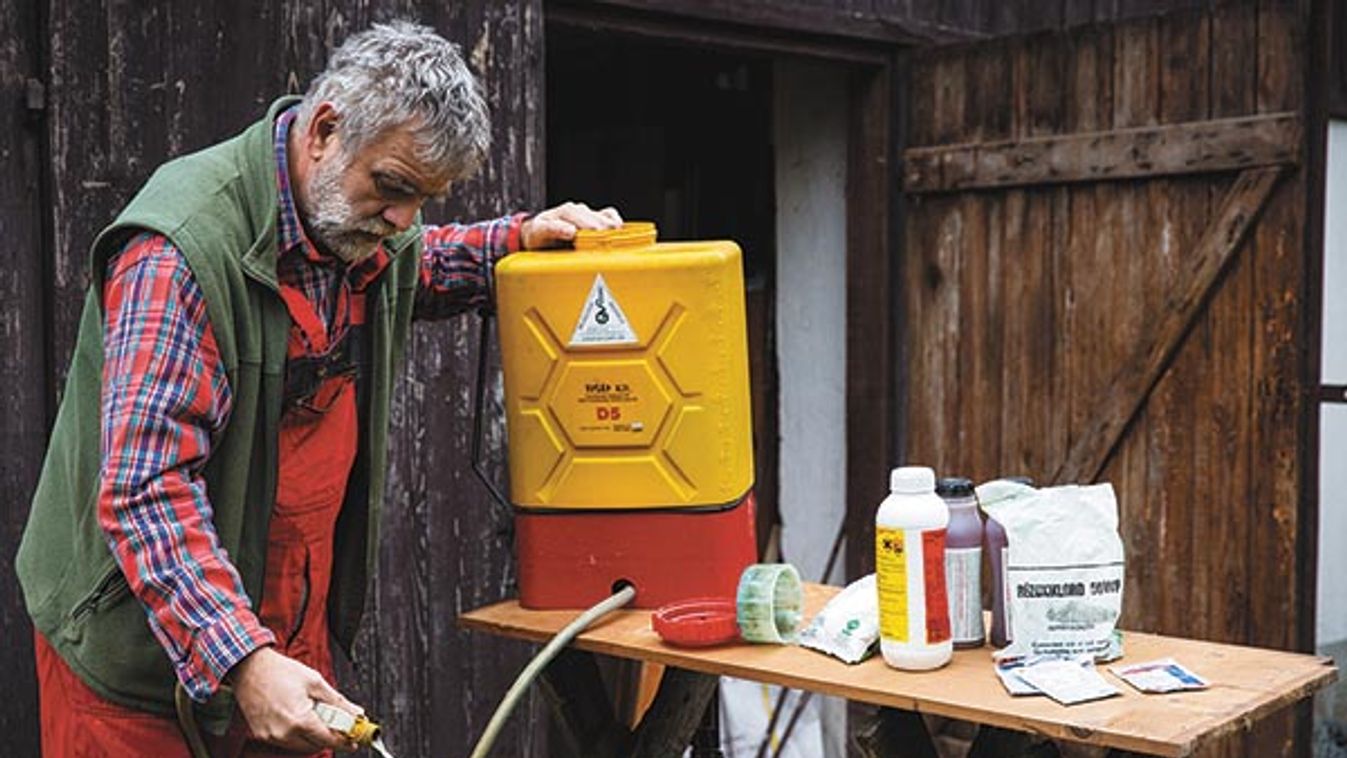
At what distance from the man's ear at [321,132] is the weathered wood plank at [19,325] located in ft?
3.13

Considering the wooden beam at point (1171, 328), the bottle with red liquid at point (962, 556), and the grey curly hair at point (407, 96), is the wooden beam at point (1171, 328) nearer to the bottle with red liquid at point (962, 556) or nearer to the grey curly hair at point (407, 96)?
the bottle with red liquid at point (962, 556)

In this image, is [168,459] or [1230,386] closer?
[168,459]

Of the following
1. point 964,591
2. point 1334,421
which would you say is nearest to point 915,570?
point 964,591

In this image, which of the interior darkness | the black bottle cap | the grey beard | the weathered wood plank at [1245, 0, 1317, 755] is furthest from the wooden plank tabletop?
the interior darkness

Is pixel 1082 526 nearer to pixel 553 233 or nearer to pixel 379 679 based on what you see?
pixel 553 233

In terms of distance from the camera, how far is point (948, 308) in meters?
4.74

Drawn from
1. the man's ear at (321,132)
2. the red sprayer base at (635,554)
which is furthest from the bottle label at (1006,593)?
the man's ear at (321,132)

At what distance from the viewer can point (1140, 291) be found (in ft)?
14.1

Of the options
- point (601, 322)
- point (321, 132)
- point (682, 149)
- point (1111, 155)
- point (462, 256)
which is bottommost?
point (601, 322)

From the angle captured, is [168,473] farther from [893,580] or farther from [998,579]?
[998,579]

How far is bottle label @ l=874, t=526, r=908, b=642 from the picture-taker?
219 centimetres

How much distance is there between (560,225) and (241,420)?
2.32 ft

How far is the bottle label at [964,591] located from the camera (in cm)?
223

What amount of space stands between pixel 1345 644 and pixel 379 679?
3330mm
